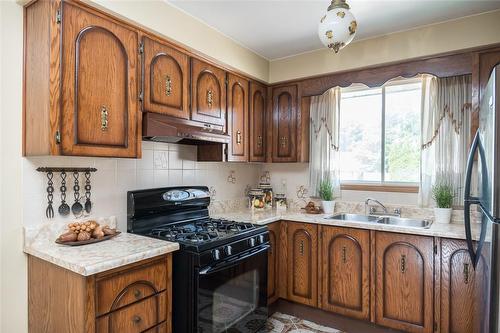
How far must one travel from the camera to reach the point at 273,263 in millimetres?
2775

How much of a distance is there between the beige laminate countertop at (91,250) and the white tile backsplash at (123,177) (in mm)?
91

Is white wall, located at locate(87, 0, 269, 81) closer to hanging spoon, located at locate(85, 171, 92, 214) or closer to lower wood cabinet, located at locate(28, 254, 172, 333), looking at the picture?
hanging spoon, located at locate(85, 171, 92, 214)

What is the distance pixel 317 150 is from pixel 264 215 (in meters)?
0.90

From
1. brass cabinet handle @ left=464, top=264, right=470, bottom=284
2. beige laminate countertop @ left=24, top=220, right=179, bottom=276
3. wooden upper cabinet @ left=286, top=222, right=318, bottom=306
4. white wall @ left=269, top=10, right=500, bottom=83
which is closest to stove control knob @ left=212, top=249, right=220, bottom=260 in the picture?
beige laminate countertop @ left=24, top=220, right=179, bottom=276

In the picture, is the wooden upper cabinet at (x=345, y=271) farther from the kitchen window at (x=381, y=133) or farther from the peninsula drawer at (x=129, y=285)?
the peninsula drawer at (x=129, y=285)

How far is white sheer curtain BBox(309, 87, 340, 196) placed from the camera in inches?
121

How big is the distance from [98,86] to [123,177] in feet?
2.25

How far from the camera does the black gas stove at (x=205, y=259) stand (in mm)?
1807

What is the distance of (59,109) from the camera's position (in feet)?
5.03

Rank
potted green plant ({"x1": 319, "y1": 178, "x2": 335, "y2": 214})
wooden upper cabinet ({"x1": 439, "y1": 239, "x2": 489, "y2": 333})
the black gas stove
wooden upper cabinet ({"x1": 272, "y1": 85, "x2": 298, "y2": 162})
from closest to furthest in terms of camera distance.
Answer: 1. the black gas stove
2. wooden upper cabinet ({"x1": 439, "y1": 239, "x2": 489, "y2": 333})
3. potted green plant ({"x1": 319, "y1": 178, "x2": 335, "y2": 214})
4. wooden upper cabinet ({"x1": 272, "y1": 85, "x2": 298, "y2": 162})

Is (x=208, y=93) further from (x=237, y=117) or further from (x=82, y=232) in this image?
(x=82, y=232)

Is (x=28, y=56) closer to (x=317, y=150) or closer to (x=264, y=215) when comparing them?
(x=264, y=215)

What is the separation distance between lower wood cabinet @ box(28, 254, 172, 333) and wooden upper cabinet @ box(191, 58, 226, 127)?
1.15 m

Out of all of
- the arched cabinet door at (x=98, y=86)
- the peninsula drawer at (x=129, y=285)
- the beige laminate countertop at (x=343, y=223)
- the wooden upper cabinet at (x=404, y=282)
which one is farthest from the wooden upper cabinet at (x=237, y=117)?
the wooden upper cabinet at (x=404, y=282)
